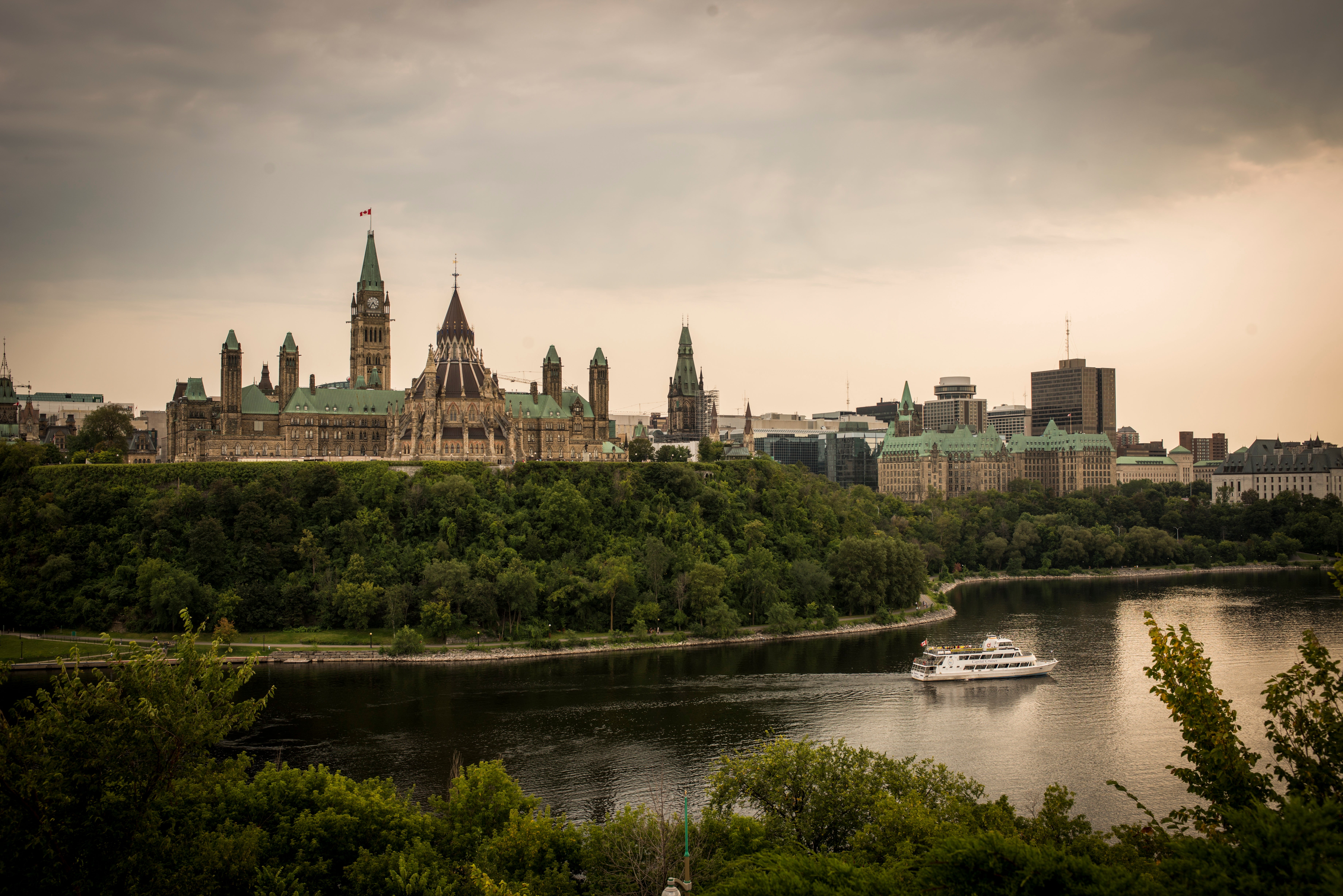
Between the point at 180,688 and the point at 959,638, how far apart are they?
67517mm

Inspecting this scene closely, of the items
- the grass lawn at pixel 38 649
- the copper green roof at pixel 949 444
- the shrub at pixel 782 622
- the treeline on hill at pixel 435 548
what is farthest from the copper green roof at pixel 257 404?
the copper green roof at pixel 949 444

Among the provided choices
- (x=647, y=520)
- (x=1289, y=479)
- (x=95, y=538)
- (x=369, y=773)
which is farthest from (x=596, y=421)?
(x=1289, y=479)

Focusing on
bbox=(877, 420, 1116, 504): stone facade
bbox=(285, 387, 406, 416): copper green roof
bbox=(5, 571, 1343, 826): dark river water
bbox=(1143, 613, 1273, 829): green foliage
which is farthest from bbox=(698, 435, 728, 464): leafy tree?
bbox=(1143, 613, 1273, 829): green foliage

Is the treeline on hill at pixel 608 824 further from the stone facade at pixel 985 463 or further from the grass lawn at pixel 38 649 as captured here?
the stone facade at pixel 985 463

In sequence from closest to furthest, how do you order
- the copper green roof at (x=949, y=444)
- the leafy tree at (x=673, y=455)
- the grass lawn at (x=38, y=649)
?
the grass lawn at (x=38, y=649) → the leafy tree at (x=673, y=455) → the copper green roof at (x=949, y=444)

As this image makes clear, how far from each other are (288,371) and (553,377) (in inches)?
1160

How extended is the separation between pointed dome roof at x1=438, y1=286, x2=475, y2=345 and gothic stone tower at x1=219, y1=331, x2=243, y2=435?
20299mm

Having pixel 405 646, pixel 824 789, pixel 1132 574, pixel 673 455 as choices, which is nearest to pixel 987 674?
pixel 824 789

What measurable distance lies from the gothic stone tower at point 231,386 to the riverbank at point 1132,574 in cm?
8064

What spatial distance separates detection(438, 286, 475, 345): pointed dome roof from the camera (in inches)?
4392

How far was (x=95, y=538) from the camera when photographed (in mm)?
87500

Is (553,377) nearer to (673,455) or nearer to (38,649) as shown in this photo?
(673,455)

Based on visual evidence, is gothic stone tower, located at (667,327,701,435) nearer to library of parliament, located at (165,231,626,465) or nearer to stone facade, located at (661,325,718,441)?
stone facade, located at (661,325,718,441)

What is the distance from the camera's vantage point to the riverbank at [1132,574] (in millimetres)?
125312
